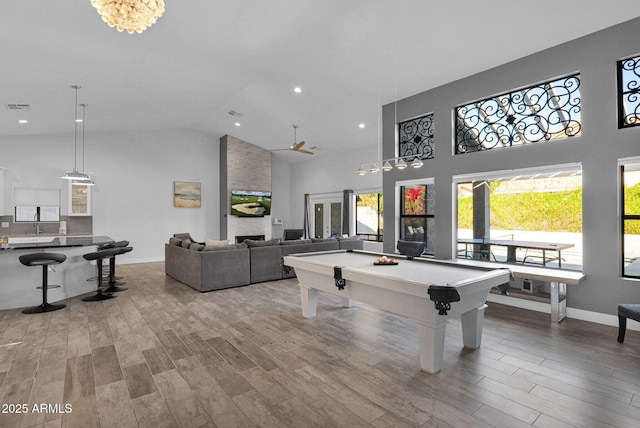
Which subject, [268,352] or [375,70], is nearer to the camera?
[268,352]

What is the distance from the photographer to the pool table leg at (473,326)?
3123 millimetres

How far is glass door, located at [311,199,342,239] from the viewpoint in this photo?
10062 millimetres

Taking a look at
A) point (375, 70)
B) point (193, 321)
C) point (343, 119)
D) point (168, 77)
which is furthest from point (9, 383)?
point (343, 119)

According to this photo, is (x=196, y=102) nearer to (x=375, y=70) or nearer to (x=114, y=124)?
(x=114, y=124)

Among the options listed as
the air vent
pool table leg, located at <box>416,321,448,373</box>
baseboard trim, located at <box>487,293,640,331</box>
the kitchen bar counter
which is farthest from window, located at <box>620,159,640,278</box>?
the air vent

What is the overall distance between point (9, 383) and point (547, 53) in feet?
22.9

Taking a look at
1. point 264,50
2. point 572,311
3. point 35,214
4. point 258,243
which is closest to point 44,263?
point 258,243

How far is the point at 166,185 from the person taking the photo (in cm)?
920

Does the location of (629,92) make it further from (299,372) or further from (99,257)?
(99,257)

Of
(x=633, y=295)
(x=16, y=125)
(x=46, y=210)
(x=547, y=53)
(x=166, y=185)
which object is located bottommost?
(x=633, y=295)

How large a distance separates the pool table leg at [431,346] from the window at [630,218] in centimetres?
301

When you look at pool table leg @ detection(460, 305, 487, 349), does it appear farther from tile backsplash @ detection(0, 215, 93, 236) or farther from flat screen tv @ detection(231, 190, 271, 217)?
tile backsplash @ detection(0, 215, 93, 236)

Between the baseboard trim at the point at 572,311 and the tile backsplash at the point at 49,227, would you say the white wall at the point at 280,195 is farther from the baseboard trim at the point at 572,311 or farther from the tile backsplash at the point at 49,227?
the baseboard trim at the point at 572,311

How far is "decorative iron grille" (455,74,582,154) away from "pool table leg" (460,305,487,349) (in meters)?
→ 2.98
